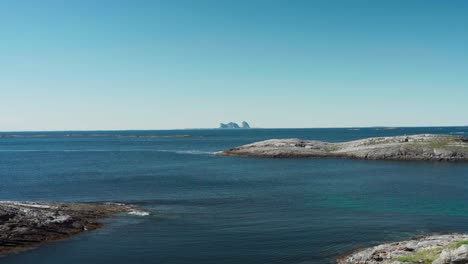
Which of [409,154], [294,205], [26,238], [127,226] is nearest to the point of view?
[26,238]

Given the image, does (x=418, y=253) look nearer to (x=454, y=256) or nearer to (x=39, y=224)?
(x=454, y=256)

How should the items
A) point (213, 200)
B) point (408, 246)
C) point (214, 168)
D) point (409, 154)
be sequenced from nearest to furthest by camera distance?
point (408, 246)
point (213, 200)
point (214, 168)
point (409, 154)

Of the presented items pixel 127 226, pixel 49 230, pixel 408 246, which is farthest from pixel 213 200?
pixel 408 246

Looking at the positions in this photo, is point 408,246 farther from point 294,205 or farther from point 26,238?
point 26,238

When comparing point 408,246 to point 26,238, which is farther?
point 26,238

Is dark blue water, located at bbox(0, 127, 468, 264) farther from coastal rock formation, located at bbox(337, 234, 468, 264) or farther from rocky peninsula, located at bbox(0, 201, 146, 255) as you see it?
coastal rock formation, located at bbox(337, 234, 468, 264)

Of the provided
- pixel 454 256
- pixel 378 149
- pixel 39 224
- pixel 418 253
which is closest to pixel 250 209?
pixel 39 224
